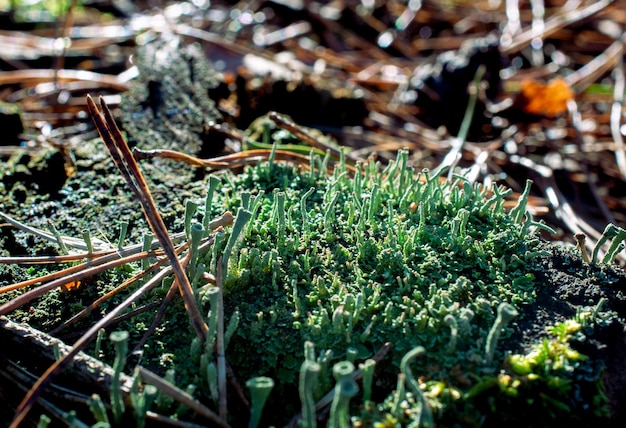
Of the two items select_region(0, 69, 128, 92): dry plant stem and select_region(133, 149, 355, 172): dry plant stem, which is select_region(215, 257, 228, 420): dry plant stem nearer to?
select_region(133, 149, 355, 172): dry plant stem

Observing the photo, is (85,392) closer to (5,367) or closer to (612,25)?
(5,367)

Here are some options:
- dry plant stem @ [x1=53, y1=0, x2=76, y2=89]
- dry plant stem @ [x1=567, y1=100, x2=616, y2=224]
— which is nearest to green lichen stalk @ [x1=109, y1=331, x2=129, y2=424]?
dry plant stem @ [x1=567, y1=100, x2=616, y2=224]

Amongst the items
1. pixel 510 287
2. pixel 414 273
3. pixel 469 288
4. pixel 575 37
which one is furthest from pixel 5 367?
pixel 575 37

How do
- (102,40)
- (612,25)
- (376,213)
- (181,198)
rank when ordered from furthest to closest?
(612,25), (102,40), (181,198), (376,213)

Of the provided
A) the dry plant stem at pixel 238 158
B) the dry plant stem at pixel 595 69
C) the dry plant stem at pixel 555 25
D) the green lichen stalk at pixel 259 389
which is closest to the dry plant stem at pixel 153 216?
the green lichen stalk at pixel 259 389

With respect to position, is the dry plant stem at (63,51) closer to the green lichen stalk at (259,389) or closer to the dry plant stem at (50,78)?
the dry plant stem at (50,78)

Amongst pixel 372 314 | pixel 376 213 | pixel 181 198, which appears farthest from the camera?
pixel 181 198

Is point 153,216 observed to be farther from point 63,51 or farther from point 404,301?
point 63,51
